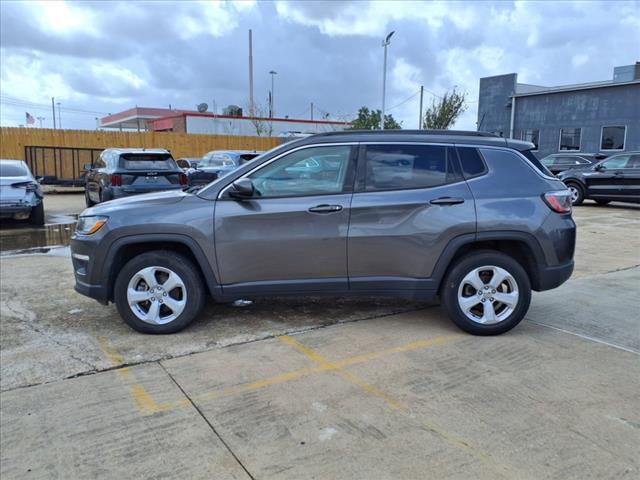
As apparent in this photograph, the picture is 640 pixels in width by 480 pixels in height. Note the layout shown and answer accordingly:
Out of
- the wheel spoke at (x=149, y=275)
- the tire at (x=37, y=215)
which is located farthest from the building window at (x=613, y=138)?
the wheel spoke at (x=149, y=275)

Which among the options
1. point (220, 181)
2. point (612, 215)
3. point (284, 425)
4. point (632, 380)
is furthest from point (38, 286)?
point (612, 215)

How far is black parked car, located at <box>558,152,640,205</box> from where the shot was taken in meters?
15.2

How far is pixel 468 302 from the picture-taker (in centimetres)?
469

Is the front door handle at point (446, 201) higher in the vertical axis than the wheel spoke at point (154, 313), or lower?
higher

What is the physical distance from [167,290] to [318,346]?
141cm

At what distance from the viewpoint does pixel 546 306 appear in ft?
18.6

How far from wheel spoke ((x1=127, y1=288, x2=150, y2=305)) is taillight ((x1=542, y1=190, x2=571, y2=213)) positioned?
11.8 feet

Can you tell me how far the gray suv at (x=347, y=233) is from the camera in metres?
4.59

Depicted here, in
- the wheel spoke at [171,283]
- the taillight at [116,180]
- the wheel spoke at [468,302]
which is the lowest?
the wheel spoke at [468,302]

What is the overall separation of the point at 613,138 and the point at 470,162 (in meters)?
25.3

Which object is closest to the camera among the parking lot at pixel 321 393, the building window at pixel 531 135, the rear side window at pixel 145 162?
the parking lot at pixel 321 393

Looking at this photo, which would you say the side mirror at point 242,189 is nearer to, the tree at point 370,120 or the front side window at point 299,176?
the front side window at point 299,176

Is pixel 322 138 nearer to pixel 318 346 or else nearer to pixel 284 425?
pixel 318 346

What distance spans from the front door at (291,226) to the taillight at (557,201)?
1721 millimetres
